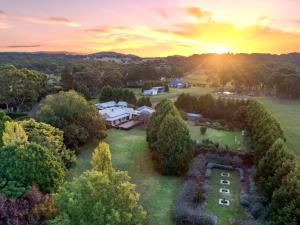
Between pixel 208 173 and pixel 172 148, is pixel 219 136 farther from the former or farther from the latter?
pixel 172 148

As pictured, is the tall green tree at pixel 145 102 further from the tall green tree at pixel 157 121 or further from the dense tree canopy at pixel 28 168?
the dense tree canopy at pixel 28 168

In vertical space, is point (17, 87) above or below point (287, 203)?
above

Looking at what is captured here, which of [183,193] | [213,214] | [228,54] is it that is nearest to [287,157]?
[213,214]

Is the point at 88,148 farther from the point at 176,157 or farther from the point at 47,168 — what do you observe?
the point at 47,168

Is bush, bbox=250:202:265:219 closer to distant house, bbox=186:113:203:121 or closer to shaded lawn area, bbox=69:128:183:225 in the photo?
shaded lawn area, bbox=69:128:183:225

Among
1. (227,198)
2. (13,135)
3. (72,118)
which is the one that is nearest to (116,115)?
(72,118)

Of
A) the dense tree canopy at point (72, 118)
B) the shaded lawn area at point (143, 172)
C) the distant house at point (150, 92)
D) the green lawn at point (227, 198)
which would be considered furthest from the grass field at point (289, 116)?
the distant house at point (150, 92)
